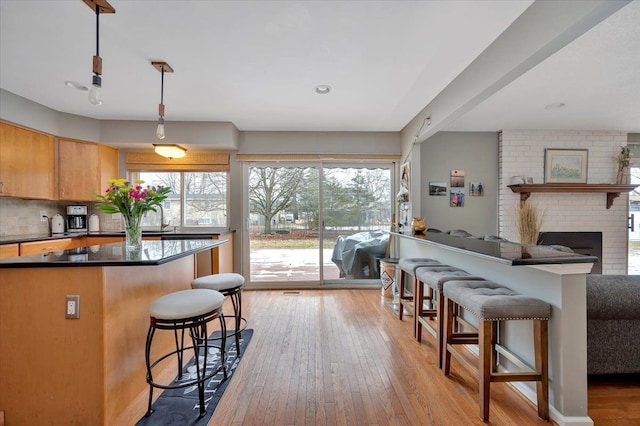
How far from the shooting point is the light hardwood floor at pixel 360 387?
1725mm

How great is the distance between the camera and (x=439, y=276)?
2342 millimetres

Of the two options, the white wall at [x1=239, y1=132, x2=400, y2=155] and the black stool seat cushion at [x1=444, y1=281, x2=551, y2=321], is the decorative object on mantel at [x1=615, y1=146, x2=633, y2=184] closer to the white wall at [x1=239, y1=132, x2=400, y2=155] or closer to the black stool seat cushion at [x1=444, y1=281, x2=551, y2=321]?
the white wall at [x1=239, y1=132, x2=400, y2=155]

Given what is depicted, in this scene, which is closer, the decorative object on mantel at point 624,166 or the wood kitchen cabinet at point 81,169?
the wood kitchen cabinet at point 81,169

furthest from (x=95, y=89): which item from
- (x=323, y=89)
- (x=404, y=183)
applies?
(x=404, y=183)

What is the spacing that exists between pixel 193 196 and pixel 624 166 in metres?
6.49

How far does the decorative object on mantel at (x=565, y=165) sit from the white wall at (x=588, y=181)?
65 mm

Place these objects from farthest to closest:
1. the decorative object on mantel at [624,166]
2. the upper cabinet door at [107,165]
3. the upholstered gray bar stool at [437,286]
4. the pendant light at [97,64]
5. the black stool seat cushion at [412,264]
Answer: the decorative object on mantel at [624,166], the upper cabinet door at [107,165], the black stool seat cushion at [412,264], the upholstered gray bar stool at [437,286], the pendant light at [97,64]

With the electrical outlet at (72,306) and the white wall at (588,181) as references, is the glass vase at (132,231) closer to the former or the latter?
the electrical outlet at (72,306)

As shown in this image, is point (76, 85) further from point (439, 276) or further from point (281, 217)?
point (439, 276)

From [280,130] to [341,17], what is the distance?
268 cm

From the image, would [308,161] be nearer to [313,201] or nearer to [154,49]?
[313,201]

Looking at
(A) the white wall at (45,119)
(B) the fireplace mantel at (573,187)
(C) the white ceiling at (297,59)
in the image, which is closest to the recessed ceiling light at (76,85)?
(C) the white ceiling at (297,59)

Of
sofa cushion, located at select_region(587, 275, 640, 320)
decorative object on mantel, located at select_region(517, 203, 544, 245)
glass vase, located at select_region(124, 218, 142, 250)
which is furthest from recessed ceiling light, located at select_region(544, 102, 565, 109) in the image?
glass vase, located at select_region(124, 218, 142, 250)

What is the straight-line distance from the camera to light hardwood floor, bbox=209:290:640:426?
5.66ft
